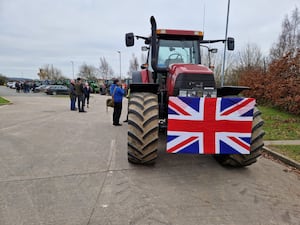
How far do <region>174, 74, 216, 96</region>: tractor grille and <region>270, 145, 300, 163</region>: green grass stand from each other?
2.44m

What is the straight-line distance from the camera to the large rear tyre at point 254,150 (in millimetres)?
4043

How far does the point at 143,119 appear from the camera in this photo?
12.7 ft

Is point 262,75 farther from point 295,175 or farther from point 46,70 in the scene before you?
point 46,70

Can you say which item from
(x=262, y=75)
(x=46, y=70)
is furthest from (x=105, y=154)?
(x=46, y=70)

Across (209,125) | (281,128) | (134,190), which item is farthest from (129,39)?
(281,128)

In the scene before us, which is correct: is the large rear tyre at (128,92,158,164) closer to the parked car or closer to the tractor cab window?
the tractor cab window

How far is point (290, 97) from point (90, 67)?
57.8 m

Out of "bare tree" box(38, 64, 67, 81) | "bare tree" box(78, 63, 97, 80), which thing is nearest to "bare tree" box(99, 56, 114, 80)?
"bare tree" box(78, 63, 97, 80)

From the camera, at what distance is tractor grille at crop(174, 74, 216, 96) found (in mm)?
4242

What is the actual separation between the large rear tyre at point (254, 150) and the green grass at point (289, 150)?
134 centimetres

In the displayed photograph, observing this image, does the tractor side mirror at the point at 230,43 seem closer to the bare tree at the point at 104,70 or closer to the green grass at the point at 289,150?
the green grass at the point at 289,150

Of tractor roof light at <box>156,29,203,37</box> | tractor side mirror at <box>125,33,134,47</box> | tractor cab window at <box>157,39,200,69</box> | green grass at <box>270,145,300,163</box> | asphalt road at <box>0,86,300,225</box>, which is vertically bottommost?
asphalt road at <box>0,86,300,225</box>

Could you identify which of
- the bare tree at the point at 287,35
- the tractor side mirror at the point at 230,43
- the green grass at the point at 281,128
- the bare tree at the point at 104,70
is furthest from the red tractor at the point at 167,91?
the bare tree at the point at 104,70

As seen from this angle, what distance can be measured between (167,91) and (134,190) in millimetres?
2173
